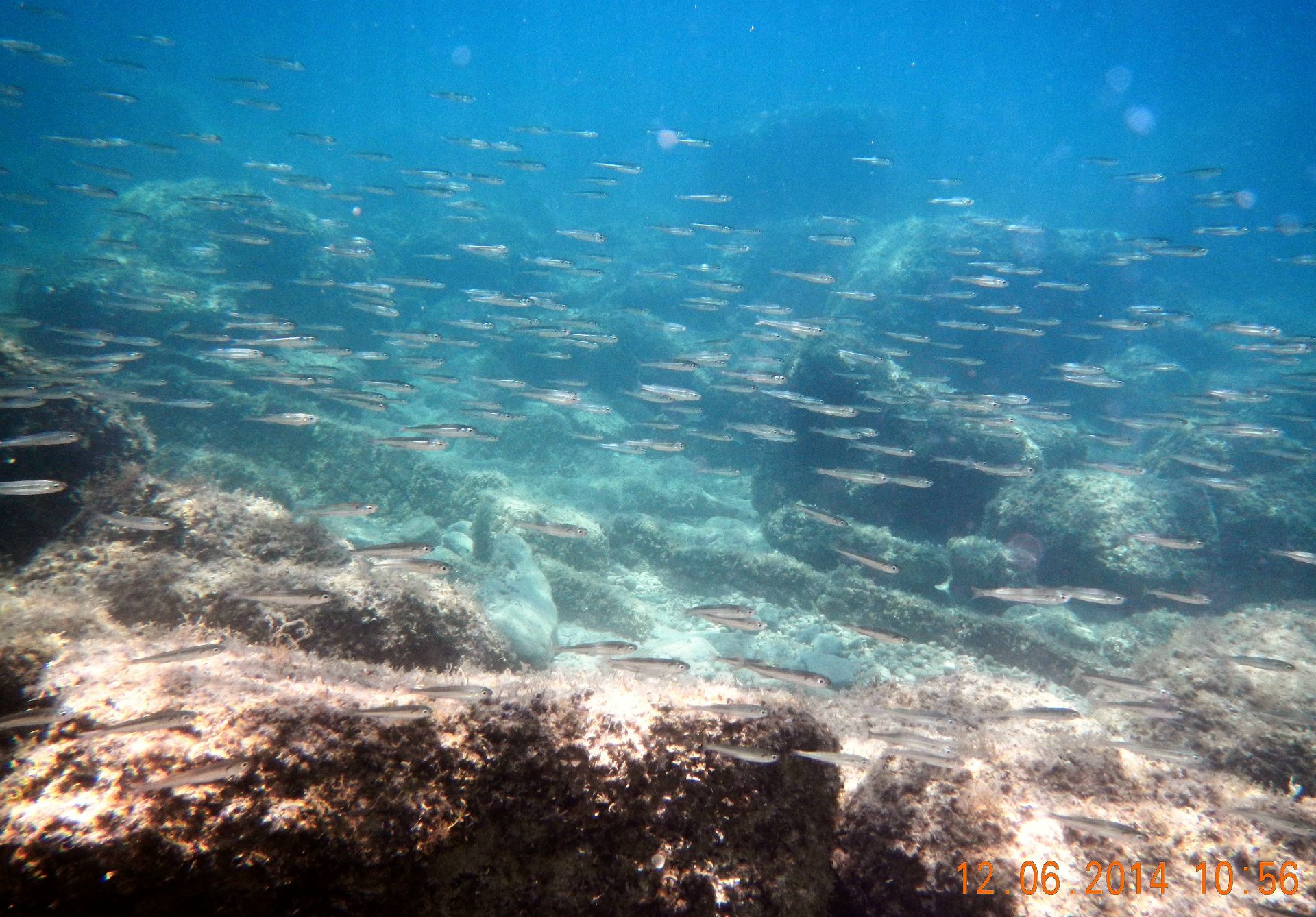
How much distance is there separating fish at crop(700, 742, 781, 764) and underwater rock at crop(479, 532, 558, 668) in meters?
4.04

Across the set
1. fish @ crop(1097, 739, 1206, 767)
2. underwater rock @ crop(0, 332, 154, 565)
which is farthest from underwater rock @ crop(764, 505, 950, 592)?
underwater rock @ crop(0, 332, 154, 565)

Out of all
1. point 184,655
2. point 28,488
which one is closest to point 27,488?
point 28,488

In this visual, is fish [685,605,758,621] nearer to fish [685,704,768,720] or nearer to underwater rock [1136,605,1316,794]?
fish [685,704,768,720]

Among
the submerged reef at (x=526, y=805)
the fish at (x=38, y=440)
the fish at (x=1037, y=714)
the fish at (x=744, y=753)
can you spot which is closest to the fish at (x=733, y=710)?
the submerged reef at (x=526, y=805)

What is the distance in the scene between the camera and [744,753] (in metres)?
2.72

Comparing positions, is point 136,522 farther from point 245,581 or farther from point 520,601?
point 520,601

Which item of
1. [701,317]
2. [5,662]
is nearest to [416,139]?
[701,317]

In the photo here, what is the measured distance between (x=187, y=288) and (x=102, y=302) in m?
2.00

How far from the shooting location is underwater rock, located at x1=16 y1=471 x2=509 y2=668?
431 centimetres

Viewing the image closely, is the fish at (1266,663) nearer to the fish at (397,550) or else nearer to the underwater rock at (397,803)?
the underwater rock at (397,803)

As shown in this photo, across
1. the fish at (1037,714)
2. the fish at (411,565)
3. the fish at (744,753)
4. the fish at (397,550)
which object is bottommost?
the fish at (1037,714)

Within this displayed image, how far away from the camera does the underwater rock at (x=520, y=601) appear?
724 centimetres

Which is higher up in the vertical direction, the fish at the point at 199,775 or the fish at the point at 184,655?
the fish at the point at 199,775
